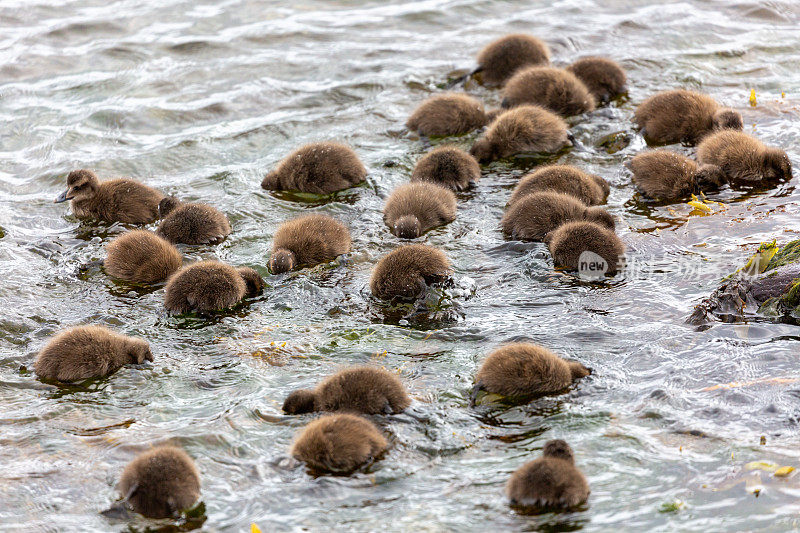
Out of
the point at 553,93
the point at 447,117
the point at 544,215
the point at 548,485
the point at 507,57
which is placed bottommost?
the point at 548,485

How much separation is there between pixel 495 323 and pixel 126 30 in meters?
9.66

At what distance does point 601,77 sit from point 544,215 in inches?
159

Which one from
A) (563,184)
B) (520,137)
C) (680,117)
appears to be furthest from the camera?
(680,117)

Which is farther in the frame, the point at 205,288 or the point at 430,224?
the point at 430,224

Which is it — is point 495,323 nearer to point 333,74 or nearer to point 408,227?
point 408,227

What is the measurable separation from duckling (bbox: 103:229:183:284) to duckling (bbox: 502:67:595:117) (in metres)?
4.77

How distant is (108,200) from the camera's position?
835 cm

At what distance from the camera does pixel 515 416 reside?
5086 mm

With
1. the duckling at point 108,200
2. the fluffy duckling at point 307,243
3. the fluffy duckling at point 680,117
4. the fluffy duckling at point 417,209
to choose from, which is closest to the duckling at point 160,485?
the fluffy duckling at point 307,243

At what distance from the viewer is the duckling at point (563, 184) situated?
7992 millimetres

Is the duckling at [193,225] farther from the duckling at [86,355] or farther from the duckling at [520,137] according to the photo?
the duckling at [520,137]

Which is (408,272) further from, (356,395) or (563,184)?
(563,184)

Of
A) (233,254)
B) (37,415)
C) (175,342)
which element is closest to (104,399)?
(37,415)

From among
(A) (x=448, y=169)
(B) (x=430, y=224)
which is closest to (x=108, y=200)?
(B) (x=430, y=224)
